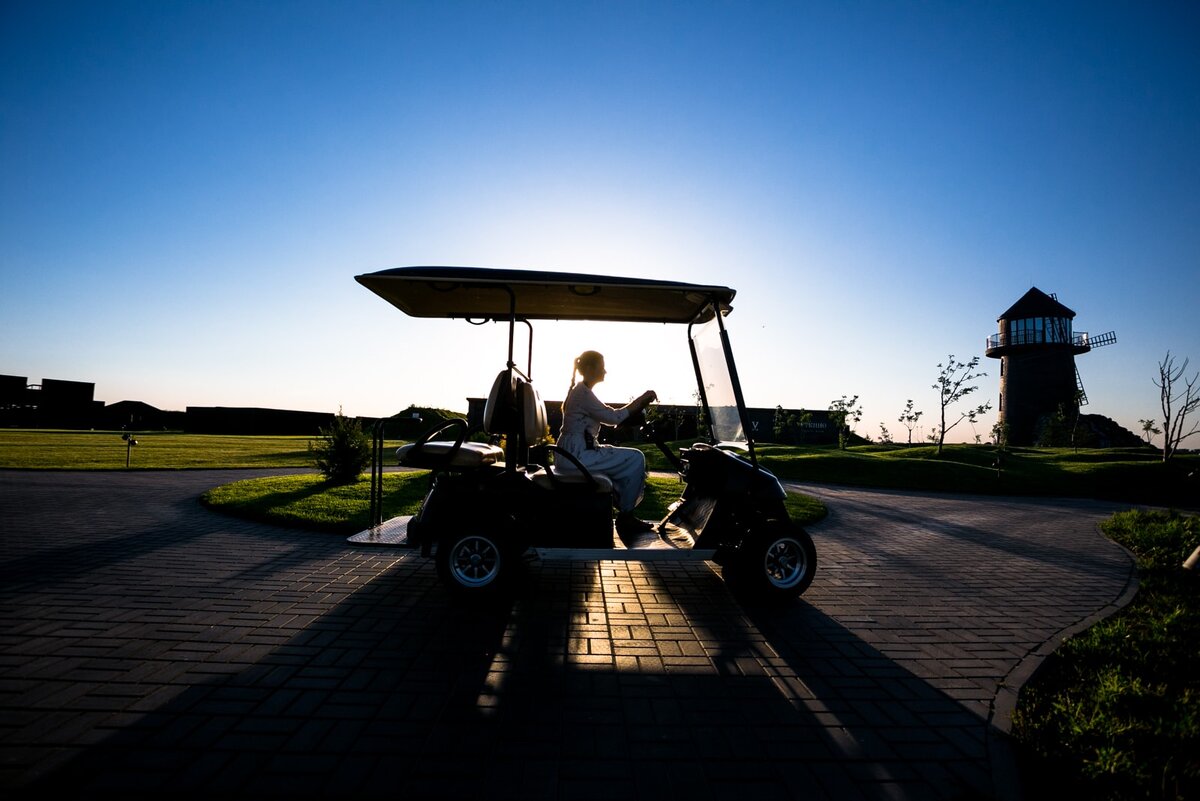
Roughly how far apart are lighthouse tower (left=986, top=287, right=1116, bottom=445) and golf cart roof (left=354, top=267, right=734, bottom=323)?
4340 cm

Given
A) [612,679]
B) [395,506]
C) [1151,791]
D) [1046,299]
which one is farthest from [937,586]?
[1046,299]

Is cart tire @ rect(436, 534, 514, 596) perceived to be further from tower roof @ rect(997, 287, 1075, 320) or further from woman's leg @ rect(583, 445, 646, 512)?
tower roof @ rect(997, 287, 1075, 320)

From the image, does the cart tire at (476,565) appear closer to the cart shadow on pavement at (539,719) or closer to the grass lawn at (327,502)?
the cart shadow on pavement at (539,719)

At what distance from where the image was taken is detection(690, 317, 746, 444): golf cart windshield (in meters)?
4.53

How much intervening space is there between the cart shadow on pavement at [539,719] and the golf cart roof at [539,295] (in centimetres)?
240

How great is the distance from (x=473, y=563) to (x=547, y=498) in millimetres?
721

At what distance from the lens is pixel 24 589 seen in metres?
4.09

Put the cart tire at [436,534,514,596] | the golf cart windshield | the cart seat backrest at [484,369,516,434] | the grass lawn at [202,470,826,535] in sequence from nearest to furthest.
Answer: the cart tire at [436,534,514,596], the cart seat backrest at [484,369,516,434], the golf cart windshield, the grass lawn at [202,470,826,535]

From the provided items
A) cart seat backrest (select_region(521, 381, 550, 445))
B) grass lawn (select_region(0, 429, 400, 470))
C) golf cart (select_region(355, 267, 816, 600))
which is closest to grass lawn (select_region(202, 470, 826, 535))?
golf cart (select_region(355, 267, 816, 600))

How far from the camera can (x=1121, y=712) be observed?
2.64 meters

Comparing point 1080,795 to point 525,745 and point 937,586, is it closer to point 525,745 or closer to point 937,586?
point 525,745

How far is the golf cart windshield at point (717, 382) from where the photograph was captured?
453cm

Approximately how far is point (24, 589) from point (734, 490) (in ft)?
17.7

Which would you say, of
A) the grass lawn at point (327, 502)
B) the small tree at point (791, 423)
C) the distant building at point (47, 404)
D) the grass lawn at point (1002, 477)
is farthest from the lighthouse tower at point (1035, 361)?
the distant building at point (47, 404)
